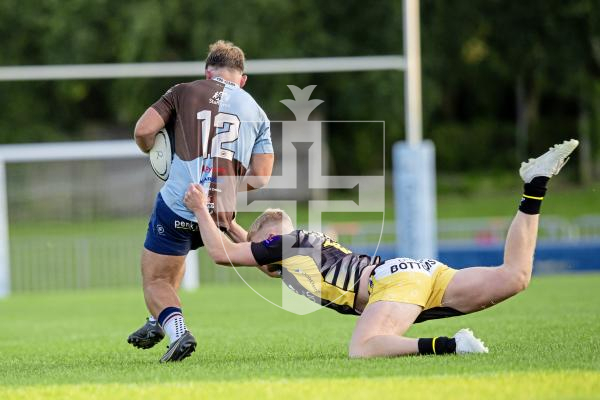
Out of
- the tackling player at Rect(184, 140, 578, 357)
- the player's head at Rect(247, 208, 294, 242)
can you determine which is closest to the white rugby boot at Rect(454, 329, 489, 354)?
the tackling player at Rect(184, 140, 578, 357)

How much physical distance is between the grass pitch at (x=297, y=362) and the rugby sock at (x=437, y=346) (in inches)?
4.6

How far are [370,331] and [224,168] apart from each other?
1449 mm

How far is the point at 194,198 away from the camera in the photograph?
6.64m

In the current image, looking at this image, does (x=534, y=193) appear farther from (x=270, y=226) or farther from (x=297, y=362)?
(x=297, y=362)

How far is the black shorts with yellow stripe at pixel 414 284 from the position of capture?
660 cm

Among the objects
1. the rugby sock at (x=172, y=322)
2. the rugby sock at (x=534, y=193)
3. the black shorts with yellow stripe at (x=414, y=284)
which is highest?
the rugby sock at (x=534, y=193)

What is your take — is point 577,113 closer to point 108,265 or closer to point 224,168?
point 108,265

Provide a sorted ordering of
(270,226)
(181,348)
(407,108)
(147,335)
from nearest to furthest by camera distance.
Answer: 1. (181,348)
2. (270,226)
3. (147,335)
4. (407,108)

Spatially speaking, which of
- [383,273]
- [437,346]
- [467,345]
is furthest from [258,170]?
[467,345]

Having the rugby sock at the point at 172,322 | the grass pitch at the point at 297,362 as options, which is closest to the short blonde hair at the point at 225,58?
the rugby sock at the point at 172,322

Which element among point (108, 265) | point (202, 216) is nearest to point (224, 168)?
point (202, 216)

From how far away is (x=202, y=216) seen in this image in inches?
262

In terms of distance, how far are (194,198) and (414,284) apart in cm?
142

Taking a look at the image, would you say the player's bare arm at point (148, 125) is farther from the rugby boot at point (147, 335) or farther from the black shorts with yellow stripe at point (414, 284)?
the black shorts with yellow stripe at point (414, 284)
